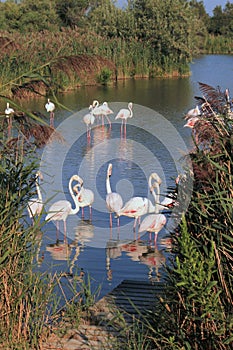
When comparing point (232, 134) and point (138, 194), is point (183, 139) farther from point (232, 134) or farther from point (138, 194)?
point (232, 134)

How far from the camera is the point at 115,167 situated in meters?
11.7

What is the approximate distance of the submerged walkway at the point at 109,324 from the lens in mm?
4000

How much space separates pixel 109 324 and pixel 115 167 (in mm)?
7590

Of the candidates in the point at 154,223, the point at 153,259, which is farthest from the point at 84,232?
the point at 153,259

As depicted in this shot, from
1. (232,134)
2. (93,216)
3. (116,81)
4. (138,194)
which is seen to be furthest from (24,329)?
(116,81)

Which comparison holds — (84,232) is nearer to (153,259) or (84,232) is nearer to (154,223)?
(154,223)

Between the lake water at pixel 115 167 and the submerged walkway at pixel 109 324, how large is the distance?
1.05 ft

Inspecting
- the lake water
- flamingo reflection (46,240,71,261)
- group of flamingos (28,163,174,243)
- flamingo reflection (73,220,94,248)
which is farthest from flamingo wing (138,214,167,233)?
flamingo reflection (46,240,71,261)

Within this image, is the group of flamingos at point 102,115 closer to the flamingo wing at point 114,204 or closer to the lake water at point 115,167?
the lake water at point 115,167

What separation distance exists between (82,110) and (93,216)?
9541mm

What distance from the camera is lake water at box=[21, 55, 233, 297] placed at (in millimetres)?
6848

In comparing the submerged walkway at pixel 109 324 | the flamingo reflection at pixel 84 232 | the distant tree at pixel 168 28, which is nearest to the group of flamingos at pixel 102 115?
the flamingo reflection at pixel 84 232

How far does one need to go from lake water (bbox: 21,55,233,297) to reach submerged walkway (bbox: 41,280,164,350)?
32 cm

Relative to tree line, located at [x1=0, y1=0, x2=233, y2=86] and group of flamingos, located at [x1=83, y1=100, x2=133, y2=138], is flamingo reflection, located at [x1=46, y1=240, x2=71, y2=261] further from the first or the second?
tree line, located at [x1=0, y1=0, x2=233, y2=86]
